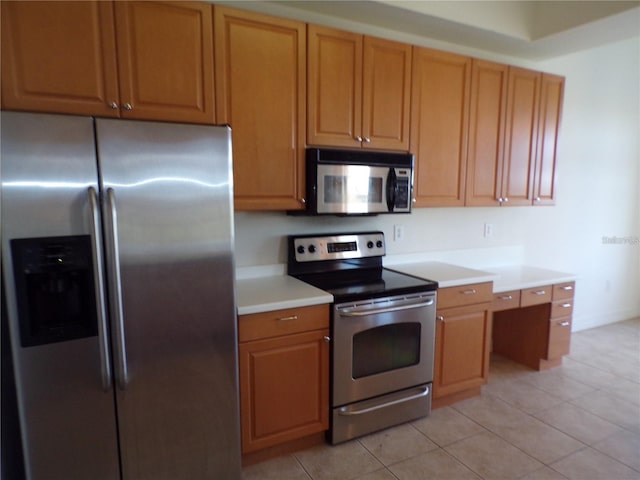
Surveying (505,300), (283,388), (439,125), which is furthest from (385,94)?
(283,388)

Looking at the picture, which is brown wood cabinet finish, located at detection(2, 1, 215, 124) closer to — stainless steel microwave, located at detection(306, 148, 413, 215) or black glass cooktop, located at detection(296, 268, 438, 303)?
stainless steel microwave, located at detection(306, 148, 413, 215)

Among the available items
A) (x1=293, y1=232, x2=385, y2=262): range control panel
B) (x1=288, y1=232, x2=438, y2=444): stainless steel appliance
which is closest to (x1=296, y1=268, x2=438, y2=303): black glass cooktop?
(x1=288, y1=232, x2=438, y2=444): stainless steel appliance

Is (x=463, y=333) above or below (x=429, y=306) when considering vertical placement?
below

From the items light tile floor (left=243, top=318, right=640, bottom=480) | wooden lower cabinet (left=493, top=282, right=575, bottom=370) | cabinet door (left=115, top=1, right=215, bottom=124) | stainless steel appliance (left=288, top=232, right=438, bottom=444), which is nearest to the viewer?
cabinet door (left=115, top=1, right=215, bottom=124)

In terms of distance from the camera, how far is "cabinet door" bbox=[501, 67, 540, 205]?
297 cm

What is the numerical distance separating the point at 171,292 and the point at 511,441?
6.89ft

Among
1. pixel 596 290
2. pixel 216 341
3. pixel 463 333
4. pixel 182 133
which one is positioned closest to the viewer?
pixel 182 133

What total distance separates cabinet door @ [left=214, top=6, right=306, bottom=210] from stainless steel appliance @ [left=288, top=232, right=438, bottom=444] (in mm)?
487

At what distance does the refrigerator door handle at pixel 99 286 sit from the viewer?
58.2 inches

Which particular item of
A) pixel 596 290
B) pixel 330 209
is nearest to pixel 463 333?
pixel 330 209

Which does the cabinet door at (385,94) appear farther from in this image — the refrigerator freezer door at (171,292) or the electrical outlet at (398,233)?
the refrigerator freezer door at (171,292)

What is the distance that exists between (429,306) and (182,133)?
1670 mm

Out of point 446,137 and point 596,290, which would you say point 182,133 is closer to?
point 446,137

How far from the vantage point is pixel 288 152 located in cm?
221
